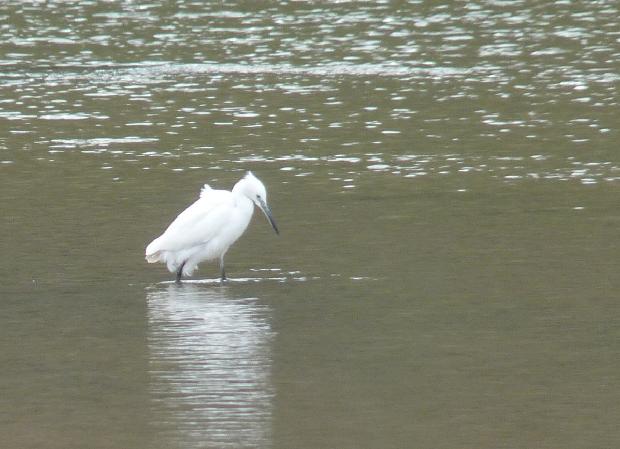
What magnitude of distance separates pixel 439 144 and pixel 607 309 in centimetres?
843

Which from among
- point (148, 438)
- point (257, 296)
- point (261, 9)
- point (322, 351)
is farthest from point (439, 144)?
point (261, 9)

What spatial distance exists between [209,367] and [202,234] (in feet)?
11.1

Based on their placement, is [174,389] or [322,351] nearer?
[174,389]

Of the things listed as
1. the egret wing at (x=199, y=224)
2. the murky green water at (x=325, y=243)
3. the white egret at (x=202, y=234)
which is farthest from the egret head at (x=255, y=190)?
the murky green water at (x=325, y=243)

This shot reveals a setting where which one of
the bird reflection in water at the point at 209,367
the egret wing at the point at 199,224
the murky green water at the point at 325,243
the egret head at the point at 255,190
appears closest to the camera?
the bird reflection in water at the point at 209,367

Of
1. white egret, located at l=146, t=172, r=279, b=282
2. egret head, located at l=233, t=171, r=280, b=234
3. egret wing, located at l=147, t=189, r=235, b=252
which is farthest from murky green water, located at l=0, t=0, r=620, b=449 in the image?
egret head, located at l=233, t=171, r=280, b=234

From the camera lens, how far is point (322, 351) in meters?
11.0

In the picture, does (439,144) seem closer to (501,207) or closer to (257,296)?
(501,207)

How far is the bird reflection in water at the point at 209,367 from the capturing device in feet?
29.9

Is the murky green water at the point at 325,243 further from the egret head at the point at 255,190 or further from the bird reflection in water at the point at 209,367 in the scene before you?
the egret head at the point at 255,190

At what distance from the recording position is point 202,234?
13.7m

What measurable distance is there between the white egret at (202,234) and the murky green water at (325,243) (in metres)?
0.30

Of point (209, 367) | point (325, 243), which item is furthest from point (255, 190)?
point (209, 367)

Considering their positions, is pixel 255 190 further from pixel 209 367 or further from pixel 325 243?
pixel 209 367
